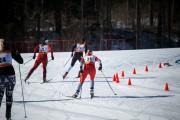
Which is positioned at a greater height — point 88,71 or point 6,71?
point 6,71

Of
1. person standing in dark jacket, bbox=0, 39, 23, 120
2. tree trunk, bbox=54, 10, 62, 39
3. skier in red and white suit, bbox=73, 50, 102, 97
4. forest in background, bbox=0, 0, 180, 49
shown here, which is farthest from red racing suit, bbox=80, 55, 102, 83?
tree trunk, bbox=54, 10, 62, 39

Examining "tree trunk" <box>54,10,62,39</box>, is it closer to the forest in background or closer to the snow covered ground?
the forest in background

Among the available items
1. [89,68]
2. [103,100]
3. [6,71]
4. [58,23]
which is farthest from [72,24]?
[6,71]

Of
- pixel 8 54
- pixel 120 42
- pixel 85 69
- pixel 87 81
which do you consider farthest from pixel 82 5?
pixel 8 54

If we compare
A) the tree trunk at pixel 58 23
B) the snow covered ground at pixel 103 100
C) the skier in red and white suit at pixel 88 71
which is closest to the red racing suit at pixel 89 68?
the skier in red and white suit at pixel 88 71

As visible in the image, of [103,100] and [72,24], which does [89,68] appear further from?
[72,24]

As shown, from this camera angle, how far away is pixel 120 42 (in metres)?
35.5

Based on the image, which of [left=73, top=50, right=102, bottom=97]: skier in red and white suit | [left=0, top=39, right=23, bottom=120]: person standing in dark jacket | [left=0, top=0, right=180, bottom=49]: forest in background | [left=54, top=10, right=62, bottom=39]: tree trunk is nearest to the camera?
[left=0, top=39, right=23, bottom=120]: person standing in dark jacket

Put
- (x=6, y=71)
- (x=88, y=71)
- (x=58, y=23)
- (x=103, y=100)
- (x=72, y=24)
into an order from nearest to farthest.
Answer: (x=6, y=71)
(x=103, y=100)
(x=88, y=71)
(x=58, y=23)
(x=72, y=24)

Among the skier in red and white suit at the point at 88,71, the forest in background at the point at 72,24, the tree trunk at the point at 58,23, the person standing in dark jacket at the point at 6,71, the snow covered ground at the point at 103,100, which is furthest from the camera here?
the tree trunk at the point at 58,23

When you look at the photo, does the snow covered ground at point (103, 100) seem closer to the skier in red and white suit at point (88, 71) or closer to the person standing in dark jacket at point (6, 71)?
the skier in red and white suit at point (88, 71)

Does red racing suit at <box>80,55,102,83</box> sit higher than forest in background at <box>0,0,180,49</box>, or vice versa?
forest in background at <box>0,0,180,49</box>

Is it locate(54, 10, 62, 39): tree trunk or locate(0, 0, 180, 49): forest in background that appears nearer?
locate(0, 0, 180, 49): forest in background

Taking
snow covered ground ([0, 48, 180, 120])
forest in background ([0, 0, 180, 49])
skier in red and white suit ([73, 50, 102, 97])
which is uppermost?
forest in background ([0, 0, 180, 49])
